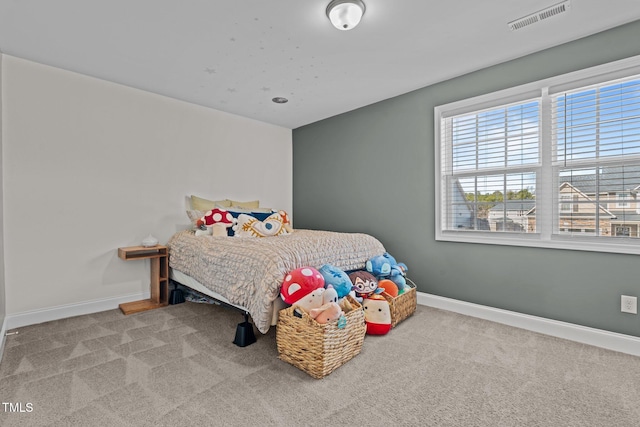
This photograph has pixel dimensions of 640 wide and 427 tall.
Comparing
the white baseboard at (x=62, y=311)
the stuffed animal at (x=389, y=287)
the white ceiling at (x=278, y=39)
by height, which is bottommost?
the white baseboard at (x=62, y=311)

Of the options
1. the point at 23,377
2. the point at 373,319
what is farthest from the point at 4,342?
the point at 373,319

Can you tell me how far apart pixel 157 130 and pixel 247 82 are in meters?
1.18

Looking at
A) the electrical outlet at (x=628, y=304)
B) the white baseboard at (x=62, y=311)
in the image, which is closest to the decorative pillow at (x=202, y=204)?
the white baseboard at (x=62, y=311)

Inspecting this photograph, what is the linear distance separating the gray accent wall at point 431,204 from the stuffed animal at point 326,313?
166 cm

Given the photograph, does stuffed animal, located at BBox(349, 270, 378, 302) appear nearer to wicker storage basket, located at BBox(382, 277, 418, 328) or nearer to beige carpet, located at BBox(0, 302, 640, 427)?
wicker storage basket, located at BBox(382, 277, 418, 328)

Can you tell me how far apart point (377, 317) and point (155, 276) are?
2.33m

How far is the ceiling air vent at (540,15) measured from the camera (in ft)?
6.45

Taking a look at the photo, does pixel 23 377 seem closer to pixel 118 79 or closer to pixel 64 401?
pixel 64 401

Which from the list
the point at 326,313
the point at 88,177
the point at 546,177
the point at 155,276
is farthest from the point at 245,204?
the point at 546,177

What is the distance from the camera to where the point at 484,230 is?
291cm

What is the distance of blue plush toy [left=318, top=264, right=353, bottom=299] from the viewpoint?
2.30 metres

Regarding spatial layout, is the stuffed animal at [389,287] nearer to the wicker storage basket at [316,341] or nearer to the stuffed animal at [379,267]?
the stuffed animal at [379,267]

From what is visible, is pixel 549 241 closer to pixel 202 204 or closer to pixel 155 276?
pixel 202 204

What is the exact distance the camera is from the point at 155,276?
323 centimetres
